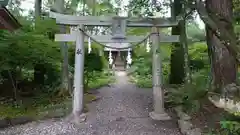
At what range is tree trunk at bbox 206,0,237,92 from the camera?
6223mm

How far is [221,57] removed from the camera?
6.27m

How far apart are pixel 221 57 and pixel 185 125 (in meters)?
1.82

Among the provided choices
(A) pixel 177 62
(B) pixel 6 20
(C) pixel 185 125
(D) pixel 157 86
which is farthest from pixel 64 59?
(C) pixel 185 125

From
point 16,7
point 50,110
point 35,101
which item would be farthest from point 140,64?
point 50,110

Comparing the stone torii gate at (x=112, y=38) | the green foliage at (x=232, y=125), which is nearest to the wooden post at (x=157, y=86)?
the stone torii gate at (x=112, y=38)

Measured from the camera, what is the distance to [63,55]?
9594 mm

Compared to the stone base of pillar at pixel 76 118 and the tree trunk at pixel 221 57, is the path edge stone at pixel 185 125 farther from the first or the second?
the stone base of pillar at pixel 76 118

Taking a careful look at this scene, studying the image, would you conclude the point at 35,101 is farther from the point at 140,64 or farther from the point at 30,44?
the point at 140,64

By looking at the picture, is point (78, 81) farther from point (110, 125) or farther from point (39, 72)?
point (39, 72)

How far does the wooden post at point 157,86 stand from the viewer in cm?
716

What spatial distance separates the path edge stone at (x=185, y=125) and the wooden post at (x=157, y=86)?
41cm

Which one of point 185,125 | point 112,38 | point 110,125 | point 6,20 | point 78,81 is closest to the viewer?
point 6,20

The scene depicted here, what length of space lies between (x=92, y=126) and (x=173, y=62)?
18.8ft

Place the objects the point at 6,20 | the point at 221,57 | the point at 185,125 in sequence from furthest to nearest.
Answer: the point at 221,57 → the point at 185,125 → the point at 6,20
